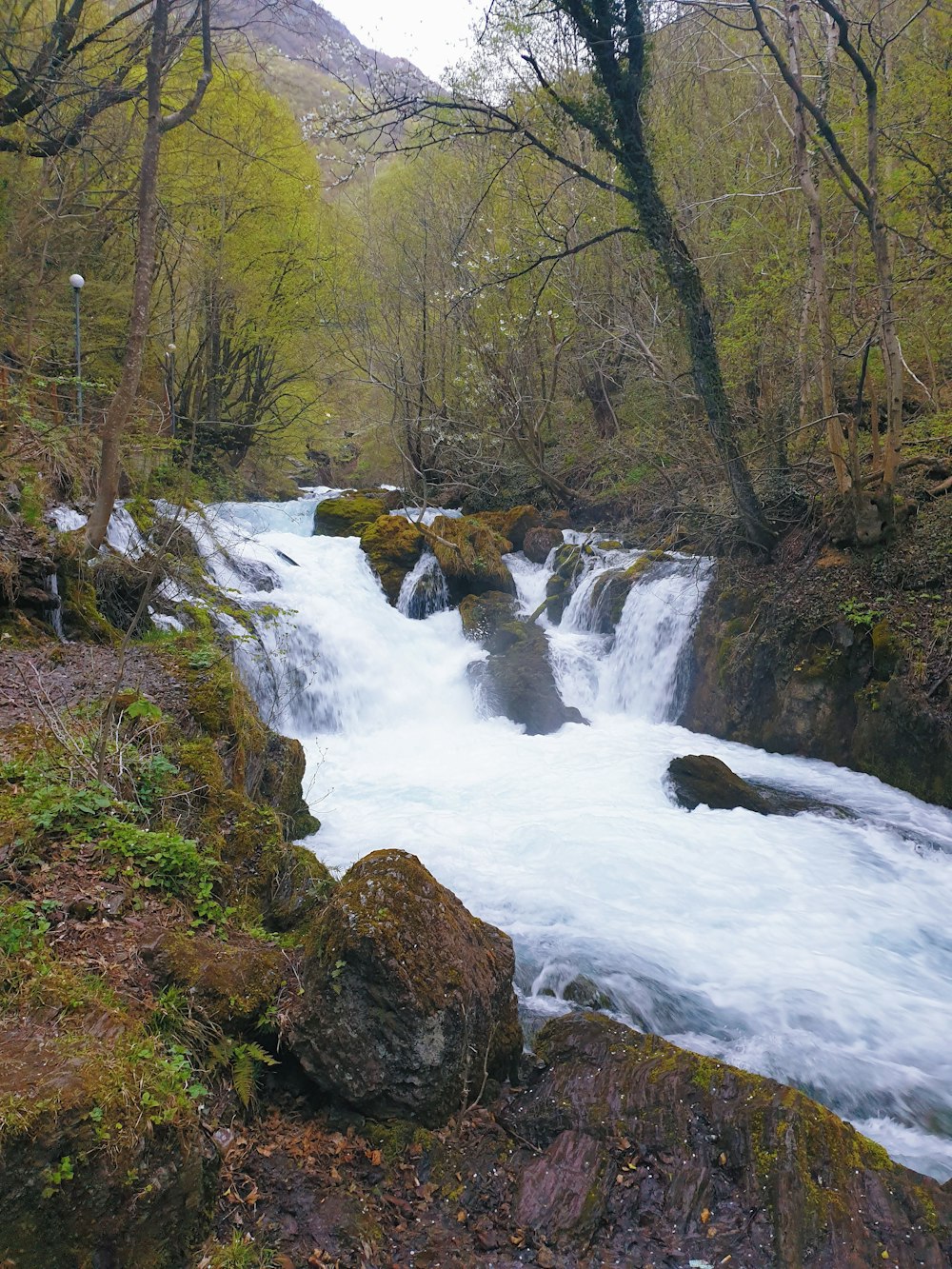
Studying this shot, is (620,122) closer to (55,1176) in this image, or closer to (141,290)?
(141,290)

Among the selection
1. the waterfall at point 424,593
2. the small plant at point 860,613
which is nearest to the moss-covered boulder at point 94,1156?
the small plant at point 860,613

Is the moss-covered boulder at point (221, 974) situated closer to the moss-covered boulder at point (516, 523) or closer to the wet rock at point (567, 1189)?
the wet rock at point (567, 1189)

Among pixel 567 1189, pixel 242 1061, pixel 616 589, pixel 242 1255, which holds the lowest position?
pixel 567 1189

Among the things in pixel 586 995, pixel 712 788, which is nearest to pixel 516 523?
pixel 712 788

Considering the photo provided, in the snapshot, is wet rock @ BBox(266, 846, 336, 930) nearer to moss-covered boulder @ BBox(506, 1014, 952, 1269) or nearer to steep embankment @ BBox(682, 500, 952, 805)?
moss-covered boulder @ BBox(506, 1014, 952, 1269)

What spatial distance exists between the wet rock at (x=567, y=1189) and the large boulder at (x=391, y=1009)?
44cm

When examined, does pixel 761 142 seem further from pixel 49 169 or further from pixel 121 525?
pixel 121 525

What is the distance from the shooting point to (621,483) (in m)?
16.7

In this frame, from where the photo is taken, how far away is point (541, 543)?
1630cm

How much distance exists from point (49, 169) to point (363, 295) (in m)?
10.4

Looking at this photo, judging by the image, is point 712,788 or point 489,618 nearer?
point 712,788

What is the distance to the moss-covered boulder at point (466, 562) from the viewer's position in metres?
14.9

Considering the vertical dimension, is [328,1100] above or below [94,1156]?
below

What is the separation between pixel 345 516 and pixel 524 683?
802 centimetres
